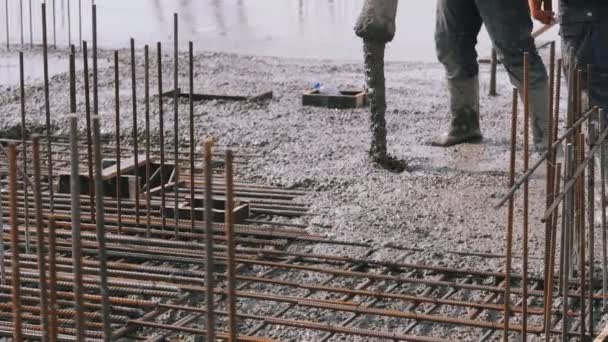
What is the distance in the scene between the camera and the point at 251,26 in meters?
13.6

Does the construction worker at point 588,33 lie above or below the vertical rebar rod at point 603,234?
above

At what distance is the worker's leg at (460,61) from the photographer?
273 inches

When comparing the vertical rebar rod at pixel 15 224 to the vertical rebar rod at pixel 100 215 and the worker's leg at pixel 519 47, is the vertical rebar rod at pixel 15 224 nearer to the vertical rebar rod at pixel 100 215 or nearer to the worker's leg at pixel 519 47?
the vertical rebar rod at pixel 100 215

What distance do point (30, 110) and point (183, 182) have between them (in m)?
2.26

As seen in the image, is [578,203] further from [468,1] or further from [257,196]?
[468,1]

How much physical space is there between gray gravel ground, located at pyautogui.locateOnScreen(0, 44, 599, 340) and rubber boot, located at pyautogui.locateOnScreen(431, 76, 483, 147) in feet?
0.28

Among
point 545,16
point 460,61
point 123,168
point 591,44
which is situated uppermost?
point 545,16

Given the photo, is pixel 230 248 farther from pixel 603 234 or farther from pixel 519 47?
pixel 519 47

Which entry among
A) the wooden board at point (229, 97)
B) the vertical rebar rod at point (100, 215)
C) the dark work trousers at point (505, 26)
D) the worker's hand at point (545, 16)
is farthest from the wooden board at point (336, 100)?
the vertical rebar rod at point (100, 215)

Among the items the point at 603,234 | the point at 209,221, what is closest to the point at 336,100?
the point at 603,234

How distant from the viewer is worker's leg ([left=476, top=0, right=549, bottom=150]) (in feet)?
21.2

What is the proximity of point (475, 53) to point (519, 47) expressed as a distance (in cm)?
69

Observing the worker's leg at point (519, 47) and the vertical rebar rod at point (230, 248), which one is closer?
the vertical rebar rod at point (230, 248)

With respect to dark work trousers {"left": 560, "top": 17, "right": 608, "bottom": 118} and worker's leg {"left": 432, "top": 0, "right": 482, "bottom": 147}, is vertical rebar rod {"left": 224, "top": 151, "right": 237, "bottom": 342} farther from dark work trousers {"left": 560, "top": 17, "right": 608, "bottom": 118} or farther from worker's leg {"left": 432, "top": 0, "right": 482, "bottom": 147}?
worker's leg {"left": 432, "top": 0, "right": 482, "bottom": 147}
